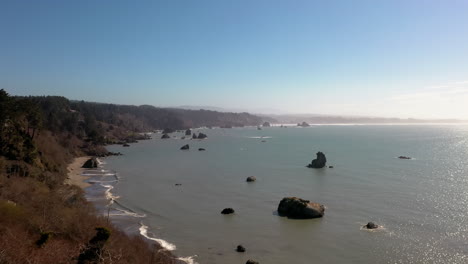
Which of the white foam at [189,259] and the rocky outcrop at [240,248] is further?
the rocky outcrop at [240,248]

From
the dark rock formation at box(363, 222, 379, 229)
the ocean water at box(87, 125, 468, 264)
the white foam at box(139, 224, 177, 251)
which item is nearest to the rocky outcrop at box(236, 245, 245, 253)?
the ocean water at box(87, 125, 468, 264)

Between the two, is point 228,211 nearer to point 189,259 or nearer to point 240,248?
point 240,248

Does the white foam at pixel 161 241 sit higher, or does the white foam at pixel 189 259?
the white foam at pixel 189 259

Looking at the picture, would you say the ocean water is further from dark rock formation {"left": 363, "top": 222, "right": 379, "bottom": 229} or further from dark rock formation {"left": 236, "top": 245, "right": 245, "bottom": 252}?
dark rock formation {"left": 363, "top": 222, "right": 379, "bottom": 229}

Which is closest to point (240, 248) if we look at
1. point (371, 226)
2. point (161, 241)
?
point (161, 241)

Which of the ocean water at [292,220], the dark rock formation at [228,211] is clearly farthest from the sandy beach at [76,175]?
the dark rock formation at [228,211]

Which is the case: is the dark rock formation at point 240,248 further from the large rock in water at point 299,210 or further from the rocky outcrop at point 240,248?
the large rock in water at point 299,210

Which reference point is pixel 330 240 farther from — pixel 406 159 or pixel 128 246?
pixel 406 159

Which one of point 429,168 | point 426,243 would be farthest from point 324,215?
point 429,168

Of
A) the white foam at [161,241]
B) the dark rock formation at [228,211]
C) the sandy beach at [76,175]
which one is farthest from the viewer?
the sandy beach at [76,175]
